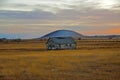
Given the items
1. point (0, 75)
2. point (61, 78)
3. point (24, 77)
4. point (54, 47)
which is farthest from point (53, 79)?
point (54, 47)

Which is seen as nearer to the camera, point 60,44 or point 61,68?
point 61,68

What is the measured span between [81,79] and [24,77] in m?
4.00

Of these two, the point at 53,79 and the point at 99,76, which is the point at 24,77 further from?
the point at 99,76

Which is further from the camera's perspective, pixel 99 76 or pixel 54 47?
pixel 54 47

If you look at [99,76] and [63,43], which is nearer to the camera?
[99,76]

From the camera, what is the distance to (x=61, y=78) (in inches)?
877

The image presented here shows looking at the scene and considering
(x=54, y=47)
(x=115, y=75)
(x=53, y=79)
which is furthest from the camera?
(x=54, y=47)

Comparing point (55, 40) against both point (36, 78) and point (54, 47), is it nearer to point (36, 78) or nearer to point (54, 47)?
point (54, 47)

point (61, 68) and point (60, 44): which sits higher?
point (60, 44)

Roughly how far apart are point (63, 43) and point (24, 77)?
60.4 metres

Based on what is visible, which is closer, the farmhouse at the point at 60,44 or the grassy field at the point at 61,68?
the grassy field at the point at 61,68

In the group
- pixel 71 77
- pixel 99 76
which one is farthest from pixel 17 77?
pixel 99 76

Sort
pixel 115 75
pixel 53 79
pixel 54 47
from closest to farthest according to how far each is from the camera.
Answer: pixel 53 79
pixel 115 75
pixel 54 47

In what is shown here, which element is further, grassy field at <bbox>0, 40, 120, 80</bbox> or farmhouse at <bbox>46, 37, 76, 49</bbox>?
farmhouse at <bbox>46, 37, 76, 49</bbox>
